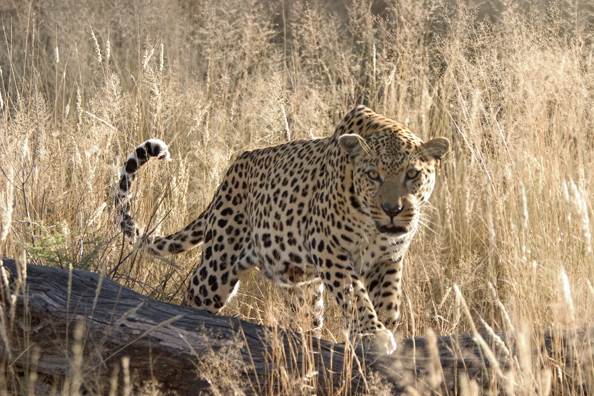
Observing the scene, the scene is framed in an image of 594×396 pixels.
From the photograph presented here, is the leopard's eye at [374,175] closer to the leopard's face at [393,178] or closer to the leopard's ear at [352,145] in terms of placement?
the leopard's face at [393,178]

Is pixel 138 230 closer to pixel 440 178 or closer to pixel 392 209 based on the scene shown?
pixel 392 209

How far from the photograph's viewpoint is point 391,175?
Result: 396cm

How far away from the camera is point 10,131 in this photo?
6.95m

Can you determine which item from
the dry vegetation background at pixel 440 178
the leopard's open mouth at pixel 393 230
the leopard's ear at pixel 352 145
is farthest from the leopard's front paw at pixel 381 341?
the leopard's ear at pixel 352 145

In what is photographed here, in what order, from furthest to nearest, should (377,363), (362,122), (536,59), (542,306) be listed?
(536,59) < (362,122) < (542,306) < (377,363)

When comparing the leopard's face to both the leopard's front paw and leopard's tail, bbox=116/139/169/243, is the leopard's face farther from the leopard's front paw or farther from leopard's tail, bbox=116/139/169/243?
leopard's tail, bbox=116/139/169/243

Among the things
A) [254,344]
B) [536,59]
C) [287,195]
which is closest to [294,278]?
[287,195]

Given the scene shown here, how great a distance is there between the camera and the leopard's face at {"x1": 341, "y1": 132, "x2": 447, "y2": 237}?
387 cm

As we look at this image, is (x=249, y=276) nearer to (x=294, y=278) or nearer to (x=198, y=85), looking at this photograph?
(x=294, y=278)

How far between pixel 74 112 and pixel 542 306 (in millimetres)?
5520

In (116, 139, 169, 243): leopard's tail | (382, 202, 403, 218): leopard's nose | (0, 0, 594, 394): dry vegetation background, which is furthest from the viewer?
(116, 139, 169, 243): leopard's tail

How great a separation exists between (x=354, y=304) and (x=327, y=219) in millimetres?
641

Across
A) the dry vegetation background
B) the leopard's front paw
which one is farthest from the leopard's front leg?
the dry vegetation background

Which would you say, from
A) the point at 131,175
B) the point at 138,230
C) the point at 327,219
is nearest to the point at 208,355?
the point at 327,219
